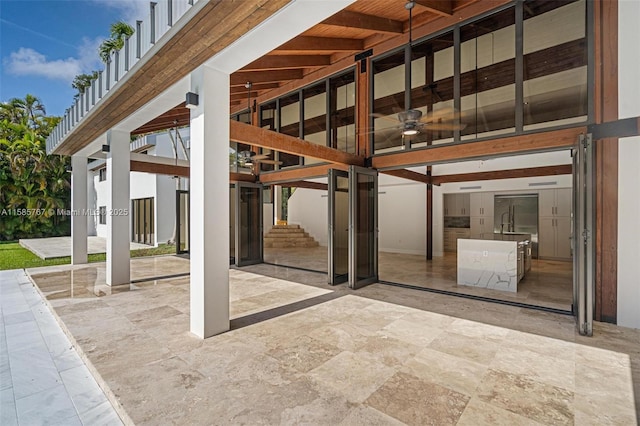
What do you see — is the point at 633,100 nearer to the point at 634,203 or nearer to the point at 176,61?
the point at 634,203

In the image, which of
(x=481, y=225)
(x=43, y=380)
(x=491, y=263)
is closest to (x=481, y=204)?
(x=481, y=225)

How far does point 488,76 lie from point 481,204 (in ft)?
20.8

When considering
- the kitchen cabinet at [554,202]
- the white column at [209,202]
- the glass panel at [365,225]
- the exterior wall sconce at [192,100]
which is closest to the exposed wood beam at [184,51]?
the white column at [209,202]

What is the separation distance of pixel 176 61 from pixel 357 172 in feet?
11.5

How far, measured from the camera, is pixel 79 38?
1155cm

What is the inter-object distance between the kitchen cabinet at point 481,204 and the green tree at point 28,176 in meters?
19.7

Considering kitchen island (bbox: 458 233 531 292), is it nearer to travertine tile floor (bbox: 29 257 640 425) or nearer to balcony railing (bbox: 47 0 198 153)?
travertine tile floor (bbox: 29 257 640 425)

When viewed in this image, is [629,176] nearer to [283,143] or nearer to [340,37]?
[283,143]

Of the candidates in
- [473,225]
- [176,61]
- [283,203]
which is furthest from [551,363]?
[283,203]

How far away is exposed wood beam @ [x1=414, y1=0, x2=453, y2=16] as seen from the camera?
15.8 ft

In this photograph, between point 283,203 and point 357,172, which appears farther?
point 283,203

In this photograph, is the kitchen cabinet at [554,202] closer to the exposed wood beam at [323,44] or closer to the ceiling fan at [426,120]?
the ceiling fan at [426,120]

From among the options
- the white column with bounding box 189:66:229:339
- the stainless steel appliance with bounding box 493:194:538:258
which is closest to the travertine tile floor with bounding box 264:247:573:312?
the stainless steel appliance with bounding box 493:194:538:258

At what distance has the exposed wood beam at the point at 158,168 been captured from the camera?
284 inches
